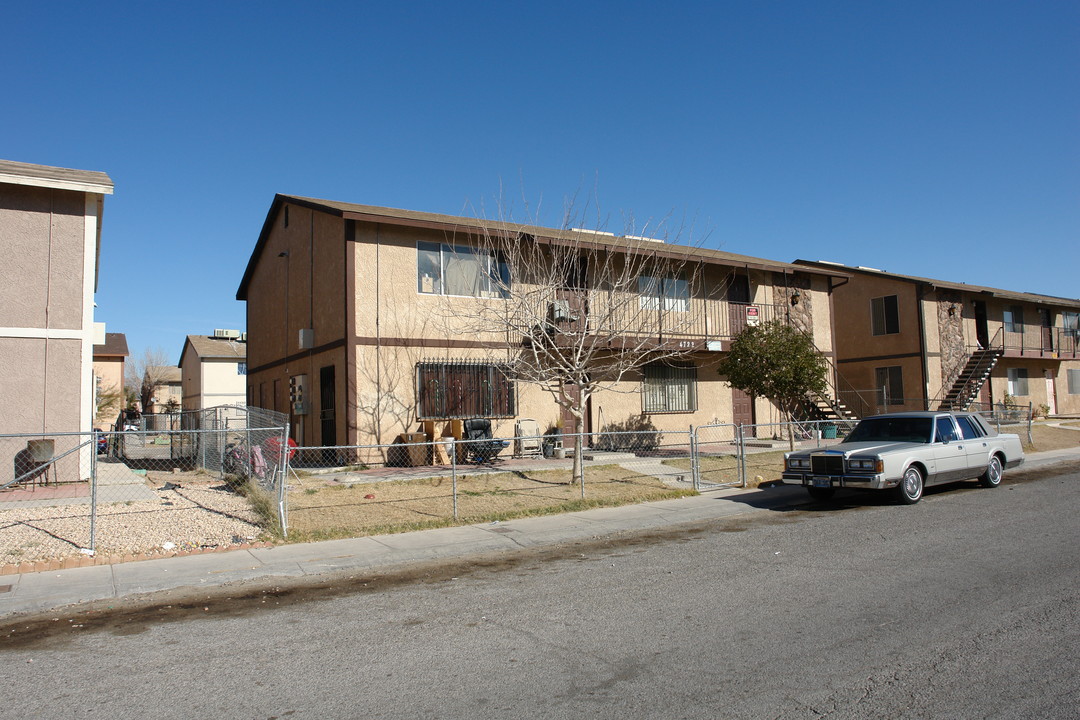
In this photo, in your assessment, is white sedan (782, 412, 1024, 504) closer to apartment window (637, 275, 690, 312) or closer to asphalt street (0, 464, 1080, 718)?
asphalt street (0, 464, 1080, 718)

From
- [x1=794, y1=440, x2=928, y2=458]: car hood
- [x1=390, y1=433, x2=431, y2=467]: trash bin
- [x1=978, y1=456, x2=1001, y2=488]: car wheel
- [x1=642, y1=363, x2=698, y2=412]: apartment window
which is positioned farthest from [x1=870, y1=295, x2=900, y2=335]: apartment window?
[x1=390, y1=433, x2=431, y2=467]: trash bin

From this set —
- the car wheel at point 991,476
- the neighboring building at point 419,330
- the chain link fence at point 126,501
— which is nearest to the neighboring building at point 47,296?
the chain link fence at point 126,501

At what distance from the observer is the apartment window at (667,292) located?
68.2 feet

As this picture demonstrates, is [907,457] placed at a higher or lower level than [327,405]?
lower

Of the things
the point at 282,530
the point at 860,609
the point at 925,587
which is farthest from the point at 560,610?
the point at 282,530

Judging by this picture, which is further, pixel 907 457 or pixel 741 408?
pixel 741 408

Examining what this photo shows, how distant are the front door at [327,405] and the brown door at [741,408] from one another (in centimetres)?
1219

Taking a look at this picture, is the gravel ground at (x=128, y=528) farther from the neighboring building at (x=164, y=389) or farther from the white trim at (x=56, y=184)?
the neighboring building at (x=164, y=389)

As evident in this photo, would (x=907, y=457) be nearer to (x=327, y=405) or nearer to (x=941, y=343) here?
(x=327, y=405)

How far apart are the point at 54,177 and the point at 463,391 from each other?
9.35 metres

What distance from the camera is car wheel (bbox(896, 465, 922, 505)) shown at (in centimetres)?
1174

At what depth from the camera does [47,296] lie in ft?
44.2

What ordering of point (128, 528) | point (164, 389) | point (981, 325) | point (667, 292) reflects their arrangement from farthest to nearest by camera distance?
point (164, 389)
point (981, 325)
point (667, 292)
point (128, 528)

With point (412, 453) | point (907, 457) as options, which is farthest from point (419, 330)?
point (907, 457)
